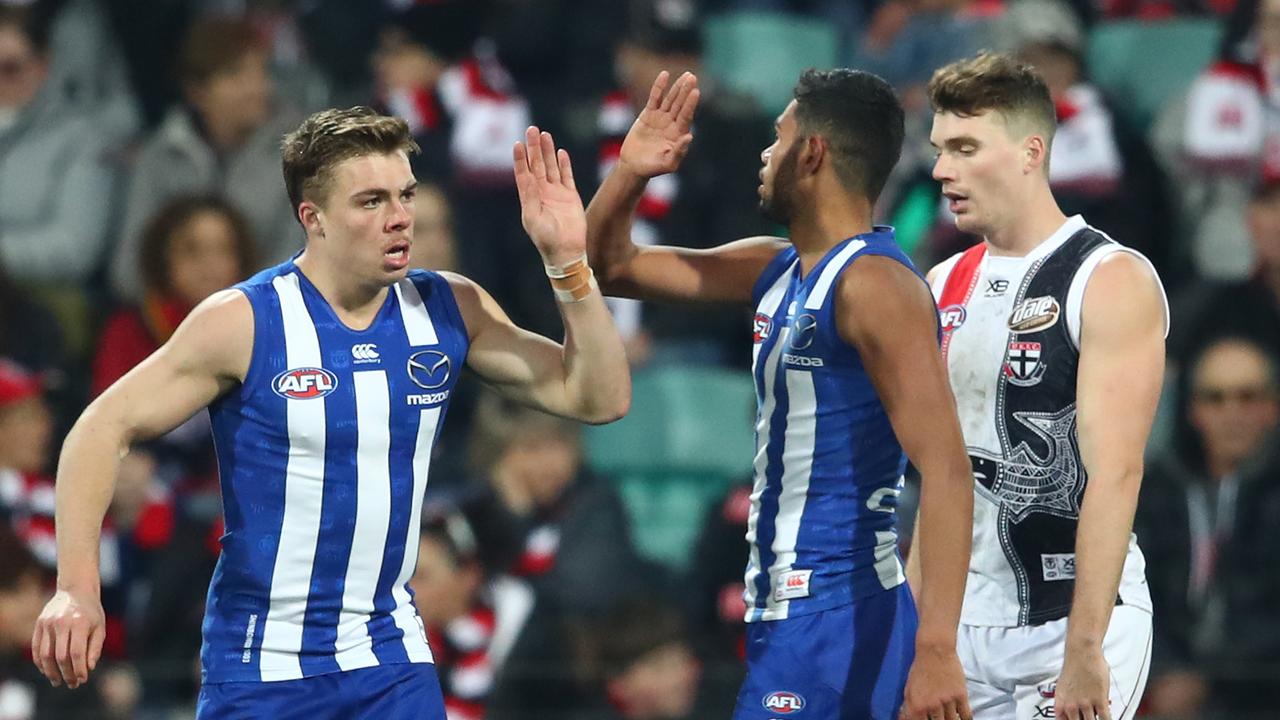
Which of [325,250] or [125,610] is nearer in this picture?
[325,250]

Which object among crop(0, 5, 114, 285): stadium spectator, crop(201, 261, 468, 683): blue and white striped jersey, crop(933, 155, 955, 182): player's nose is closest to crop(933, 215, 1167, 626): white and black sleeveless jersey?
crop(933, 155, 955, 182): player's nose

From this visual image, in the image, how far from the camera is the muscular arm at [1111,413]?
4.49 m

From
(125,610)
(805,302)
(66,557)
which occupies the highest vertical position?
(805,302)

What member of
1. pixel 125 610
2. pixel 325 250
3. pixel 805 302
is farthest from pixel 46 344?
pixel 805 302

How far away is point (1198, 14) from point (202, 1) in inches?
193

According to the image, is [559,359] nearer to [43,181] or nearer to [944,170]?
[944,170]

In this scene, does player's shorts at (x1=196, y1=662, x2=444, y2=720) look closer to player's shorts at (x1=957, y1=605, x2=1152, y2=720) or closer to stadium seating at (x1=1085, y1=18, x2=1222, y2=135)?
player's shorts at (x1=957, y1=605, x2=1152, y2=720)

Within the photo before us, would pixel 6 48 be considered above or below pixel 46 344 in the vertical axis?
above

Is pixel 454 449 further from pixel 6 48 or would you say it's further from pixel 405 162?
pixel 405 162

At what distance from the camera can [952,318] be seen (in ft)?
16.6

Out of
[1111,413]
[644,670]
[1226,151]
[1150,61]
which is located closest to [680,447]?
[644,670]

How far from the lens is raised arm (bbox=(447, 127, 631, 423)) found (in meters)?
4.77

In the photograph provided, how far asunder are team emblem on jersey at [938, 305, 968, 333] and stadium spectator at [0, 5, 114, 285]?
5246mm

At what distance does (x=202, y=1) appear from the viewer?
10211 mm
